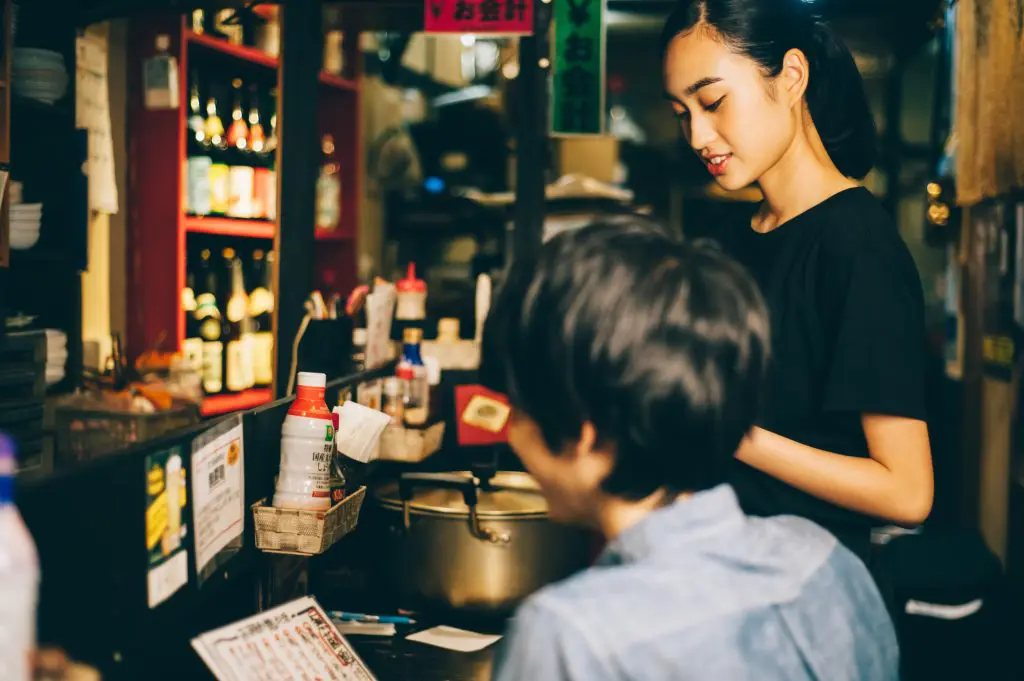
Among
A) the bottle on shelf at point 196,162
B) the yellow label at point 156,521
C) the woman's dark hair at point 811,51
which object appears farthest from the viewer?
the bottle on shelf at point 196,162

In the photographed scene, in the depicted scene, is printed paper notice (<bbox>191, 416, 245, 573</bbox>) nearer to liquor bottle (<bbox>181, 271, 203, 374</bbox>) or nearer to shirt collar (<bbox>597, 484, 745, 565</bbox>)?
shirt collar (<bbox>597, 484, 745, 565</bbox>)

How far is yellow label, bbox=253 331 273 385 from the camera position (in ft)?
16.7

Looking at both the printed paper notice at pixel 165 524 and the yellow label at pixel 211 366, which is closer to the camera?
the printed paper notice at pixel 165 524

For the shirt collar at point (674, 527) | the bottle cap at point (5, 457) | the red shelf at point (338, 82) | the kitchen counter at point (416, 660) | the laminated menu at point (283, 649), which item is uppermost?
the red shelf at point (338, 82)

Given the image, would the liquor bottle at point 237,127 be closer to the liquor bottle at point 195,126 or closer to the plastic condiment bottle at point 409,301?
the liquor bottle at point 195,126

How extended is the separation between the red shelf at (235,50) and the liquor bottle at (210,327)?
0.90 m

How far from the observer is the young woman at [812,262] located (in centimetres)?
160

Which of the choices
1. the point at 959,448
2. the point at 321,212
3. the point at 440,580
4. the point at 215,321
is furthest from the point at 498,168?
the point at 440,580

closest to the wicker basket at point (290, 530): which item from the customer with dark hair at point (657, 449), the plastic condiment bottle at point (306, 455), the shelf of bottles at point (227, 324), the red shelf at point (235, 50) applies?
the plastic condiment bottle at point (306, 455)

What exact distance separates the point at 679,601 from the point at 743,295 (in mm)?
306

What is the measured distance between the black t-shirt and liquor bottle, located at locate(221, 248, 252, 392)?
137 inches

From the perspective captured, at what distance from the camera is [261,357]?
5.14 metres

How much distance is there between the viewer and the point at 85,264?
3.83 metres

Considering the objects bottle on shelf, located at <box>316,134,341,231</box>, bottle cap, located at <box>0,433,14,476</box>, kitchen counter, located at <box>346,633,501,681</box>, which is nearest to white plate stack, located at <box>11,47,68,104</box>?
bottle on shelf, located at <box>316,134,341,231</box>
